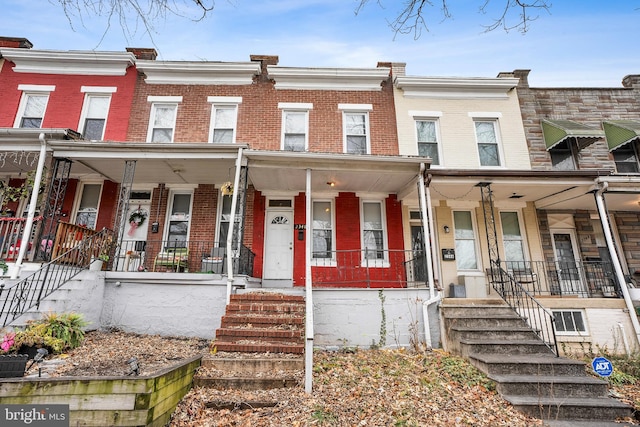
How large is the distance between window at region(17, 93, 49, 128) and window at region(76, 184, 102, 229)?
8.67ft

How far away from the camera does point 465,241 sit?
30.4 feet

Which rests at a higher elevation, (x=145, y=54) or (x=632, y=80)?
(x=145, y=54)

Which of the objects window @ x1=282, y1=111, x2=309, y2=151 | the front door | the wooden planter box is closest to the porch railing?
the front door

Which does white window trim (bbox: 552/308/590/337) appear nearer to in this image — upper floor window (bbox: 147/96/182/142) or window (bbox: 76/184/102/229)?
upper floor window (bbox: 147/96/182/142)

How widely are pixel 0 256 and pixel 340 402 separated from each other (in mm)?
7833

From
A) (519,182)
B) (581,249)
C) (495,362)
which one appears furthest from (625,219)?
(495,362)

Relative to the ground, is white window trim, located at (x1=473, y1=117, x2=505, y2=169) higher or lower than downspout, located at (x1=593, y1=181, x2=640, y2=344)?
higher

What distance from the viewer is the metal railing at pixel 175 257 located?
7.75 m

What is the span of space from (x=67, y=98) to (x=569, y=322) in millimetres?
15384

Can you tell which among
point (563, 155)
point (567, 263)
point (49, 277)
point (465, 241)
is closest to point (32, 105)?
point (49, 277)

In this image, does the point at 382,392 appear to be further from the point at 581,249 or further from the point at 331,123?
the point at 581,249

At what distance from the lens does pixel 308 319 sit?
15.5ft

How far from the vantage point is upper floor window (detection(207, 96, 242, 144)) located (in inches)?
384

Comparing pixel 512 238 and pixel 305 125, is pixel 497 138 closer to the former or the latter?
pixel 512 238
